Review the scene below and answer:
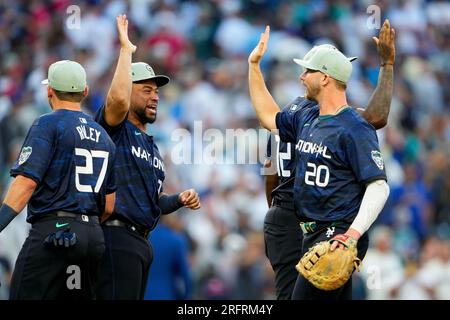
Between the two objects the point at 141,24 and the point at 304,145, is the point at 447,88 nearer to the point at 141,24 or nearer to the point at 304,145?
the point at 141,24

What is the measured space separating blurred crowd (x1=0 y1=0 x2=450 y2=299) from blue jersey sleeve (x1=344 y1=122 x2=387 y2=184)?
5620 mm

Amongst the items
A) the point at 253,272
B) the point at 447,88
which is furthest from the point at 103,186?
the point at 447,88

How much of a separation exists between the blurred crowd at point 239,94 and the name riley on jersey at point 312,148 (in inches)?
208

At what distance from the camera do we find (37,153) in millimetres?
7961

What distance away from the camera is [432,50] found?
753 inches

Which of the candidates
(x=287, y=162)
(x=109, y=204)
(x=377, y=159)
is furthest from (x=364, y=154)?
(x=109, y=204)

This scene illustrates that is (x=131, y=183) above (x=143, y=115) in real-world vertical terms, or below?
below

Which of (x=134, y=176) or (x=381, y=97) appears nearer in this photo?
(x=381, y=97)

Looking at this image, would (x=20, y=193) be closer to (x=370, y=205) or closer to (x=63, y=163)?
(x=63, y=163)

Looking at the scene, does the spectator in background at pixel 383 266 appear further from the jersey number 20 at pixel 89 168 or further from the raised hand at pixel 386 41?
the jersey number 20 at pixel 89 168

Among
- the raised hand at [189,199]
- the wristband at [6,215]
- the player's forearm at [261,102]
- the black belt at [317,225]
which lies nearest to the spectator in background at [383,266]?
the raised hand at [189,199]

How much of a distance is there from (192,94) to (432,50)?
4.63 m

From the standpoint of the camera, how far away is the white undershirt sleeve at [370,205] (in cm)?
783

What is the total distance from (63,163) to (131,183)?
937 mm
